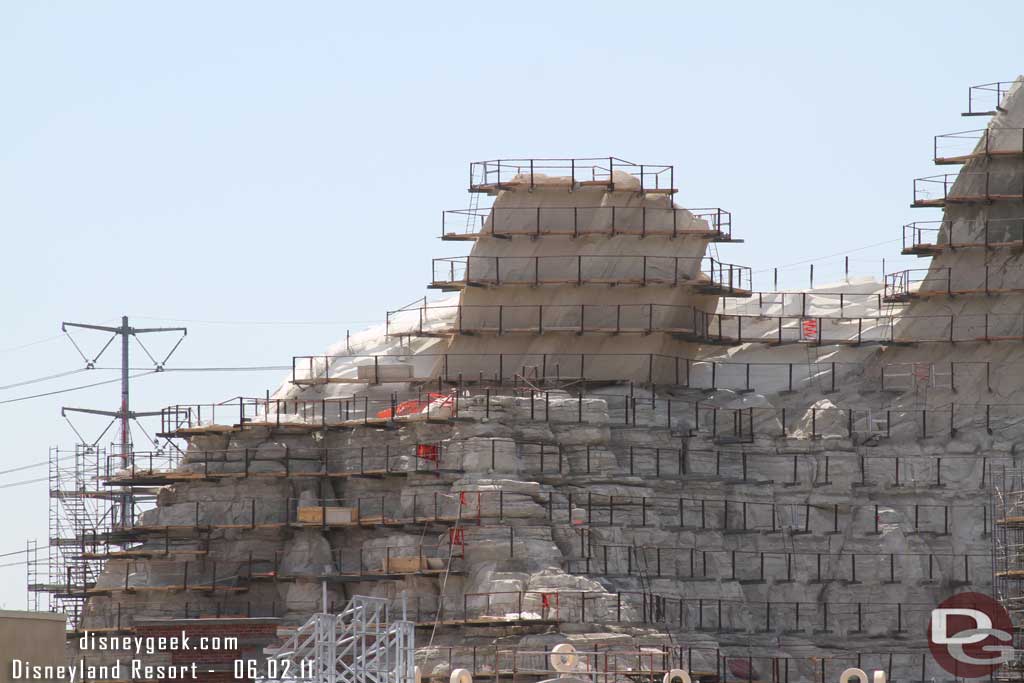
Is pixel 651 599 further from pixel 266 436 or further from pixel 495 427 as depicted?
pixel 266 436

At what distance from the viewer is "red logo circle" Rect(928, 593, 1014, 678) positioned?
4510 inches

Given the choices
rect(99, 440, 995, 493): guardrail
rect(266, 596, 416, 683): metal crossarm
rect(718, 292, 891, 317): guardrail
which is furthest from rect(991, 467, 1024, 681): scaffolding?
rect(266, 596, 416, 683): metal crossarm

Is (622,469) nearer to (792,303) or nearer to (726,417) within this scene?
(726,417)

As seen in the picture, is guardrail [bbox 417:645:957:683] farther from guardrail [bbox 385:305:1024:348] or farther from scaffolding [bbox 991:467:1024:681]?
guardrail [bbox 385:305:1024:348]

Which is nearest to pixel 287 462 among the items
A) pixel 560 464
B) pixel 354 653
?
pixel 560 464

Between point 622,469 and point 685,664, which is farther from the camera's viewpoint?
point 622,469

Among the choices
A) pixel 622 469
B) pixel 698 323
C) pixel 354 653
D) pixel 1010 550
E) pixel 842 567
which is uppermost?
pixel 698 323

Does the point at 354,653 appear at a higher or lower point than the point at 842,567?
lower

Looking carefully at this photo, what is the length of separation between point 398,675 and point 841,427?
32167 mm

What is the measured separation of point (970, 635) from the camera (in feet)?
380

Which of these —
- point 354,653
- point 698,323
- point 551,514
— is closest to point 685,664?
point 551,514

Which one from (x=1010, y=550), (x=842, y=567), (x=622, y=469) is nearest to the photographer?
(x=1010, y=550)

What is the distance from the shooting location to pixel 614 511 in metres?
116

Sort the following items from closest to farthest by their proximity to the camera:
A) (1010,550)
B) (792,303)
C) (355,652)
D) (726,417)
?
(355,652) → (1010,550) → (726,417) → (792,303)
